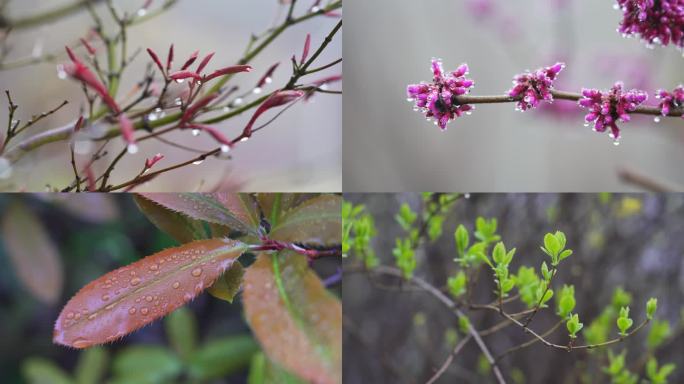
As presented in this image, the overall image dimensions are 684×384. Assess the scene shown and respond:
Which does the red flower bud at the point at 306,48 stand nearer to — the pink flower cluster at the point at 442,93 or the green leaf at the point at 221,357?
the pink flower cluster at the point at 442,93

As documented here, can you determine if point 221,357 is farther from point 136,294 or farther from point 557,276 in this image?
point 557,276

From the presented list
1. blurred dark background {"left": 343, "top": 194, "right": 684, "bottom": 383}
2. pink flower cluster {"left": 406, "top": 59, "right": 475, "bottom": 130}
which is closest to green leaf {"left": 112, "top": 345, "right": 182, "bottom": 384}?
blurred dark background {"left": 343, "top": 194, "right": 684, "bottom": 383}

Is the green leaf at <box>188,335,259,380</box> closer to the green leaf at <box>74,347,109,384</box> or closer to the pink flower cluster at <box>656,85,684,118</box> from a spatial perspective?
the green leaf at <box>74,347,109,384</box>

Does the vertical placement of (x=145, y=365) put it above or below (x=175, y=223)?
below

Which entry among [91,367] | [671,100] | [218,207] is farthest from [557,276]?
[91,367]

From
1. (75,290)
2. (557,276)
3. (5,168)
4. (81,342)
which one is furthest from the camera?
(557,276)

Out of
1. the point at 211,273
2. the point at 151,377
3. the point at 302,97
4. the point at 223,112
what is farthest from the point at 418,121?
the point at 151,377
